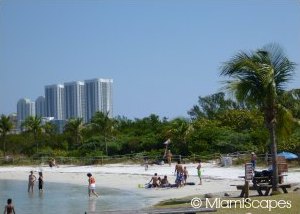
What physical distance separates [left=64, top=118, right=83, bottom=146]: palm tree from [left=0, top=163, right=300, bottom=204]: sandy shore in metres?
12.5

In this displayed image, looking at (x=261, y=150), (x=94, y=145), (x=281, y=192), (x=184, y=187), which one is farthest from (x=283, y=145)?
(x=94, y=145)

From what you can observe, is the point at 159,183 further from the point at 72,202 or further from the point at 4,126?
the point at 4,126

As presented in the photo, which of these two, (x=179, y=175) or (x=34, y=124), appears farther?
(x=34, y=124)

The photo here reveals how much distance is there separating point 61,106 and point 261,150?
485 feet

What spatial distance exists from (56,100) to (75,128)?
116m

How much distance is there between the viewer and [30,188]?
3422cm

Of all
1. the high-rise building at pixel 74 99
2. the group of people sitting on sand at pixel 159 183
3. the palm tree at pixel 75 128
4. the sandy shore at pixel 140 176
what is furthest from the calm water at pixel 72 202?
the high-rise building at pixel 74 99

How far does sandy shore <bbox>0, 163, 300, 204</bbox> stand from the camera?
26672 mm

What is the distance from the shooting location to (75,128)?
70312mm

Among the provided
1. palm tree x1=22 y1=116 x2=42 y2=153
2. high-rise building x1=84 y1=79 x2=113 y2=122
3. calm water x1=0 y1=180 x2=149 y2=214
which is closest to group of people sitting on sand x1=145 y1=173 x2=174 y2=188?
calm water x1=0 y1=180 x2=149 y2=214

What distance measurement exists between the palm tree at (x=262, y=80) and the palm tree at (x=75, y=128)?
173 ft

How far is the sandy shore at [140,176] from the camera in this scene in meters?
26.7

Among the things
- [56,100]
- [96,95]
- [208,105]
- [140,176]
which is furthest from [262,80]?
[56,100]

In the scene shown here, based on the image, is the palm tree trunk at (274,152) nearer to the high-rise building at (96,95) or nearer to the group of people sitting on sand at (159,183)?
the group of people sitting on sand at (159,183)
